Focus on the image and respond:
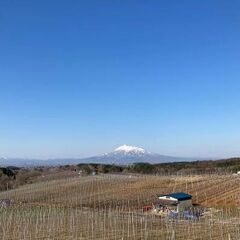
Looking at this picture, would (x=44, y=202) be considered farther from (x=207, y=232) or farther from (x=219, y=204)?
(x=207, y=232)

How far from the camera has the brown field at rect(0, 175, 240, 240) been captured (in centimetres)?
2652

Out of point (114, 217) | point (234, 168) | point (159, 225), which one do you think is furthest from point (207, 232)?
point (234, 168)

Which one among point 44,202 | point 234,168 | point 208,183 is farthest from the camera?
point 234,168

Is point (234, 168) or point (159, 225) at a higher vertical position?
point (234, 168)

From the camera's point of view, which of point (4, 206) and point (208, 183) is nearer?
point (4, 206)

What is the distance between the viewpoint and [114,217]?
110ft

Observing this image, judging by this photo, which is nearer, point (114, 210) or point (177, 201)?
point (177, 201)

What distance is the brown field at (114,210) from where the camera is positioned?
26.5m

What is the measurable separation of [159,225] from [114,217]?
16.4 feet

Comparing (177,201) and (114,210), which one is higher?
(177,201)

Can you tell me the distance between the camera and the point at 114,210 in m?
38.9

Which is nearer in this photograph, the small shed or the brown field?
the brown field

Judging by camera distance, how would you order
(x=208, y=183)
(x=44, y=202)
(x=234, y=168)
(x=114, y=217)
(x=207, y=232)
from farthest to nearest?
(x=234, y=168), (x=208, y=183), (x=44, y=202), (x=114, y=217), (x=207, y=232)

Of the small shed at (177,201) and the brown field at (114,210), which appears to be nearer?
the brown field at (114,210)
